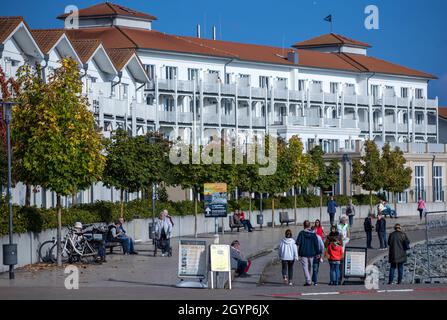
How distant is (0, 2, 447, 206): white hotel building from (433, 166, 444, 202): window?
50cm

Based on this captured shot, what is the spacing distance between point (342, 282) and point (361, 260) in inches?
31.4

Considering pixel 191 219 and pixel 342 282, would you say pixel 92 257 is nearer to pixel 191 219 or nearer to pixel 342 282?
pixel 342 282

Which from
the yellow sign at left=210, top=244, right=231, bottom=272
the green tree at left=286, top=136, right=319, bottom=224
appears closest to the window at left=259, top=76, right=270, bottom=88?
the green tree at left=286, top=136, right=319, bottom=224

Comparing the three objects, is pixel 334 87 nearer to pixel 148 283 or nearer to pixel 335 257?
pixel 335 257

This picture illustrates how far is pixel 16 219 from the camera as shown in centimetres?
3547

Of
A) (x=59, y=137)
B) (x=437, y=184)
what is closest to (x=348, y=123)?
(x=437, y=184)

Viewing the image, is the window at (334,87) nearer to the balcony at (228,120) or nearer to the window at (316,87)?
the window at (316,87)

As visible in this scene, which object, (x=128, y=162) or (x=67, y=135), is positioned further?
(x=128, y=162)

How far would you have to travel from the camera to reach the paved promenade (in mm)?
26953

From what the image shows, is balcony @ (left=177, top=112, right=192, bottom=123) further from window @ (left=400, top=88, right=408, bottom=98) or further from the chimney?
window @ (left=400, top=88, right=408, bottom=98)

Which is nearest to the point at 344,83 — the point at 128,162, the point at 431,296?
the point at 128,162

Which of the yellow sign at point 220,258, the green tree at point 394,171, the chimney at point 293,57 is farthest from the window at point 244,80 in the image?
the yellow sign at point 220,258
